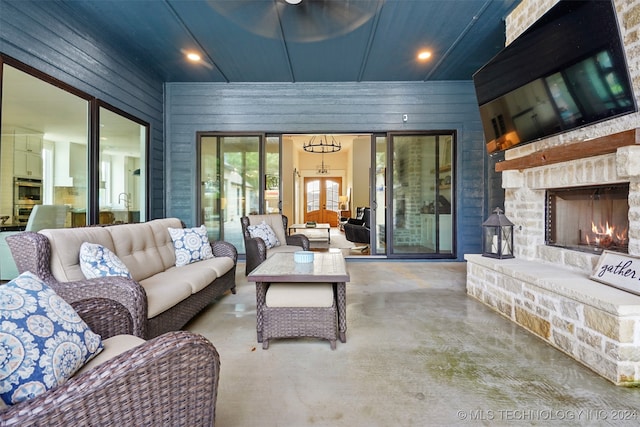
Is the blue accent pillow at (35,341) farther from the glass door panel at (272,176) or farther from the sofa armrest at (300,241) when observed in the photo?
the glass door panel at (272,176)

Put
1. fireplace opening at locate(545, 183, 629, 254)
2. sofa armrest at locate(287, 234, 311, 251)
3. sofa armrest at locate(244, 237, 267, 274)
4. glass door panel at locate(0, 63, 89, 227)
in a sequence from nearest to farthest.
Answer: fireplace opening at locate(545, 183, 629, 254) → glass door panel at locate(0, 63, 89, 227) → sofa armrest at locate(244, 237, 267, 274) → sofa armrest at locate(287, 234, 311, 251)

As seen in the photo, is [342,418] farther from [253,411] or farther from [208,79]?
[208,79]

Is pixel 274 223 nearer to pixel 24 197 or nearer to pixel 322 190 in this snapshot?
pixel 24 197

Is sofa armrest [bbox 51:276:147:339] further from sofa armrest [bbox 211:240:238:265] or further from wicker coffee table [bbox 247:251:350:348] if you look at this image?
sofa armrest [bbox 211:240:238:265]

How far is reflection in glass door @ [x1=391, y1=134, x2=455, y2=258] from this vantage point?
5.43 metres

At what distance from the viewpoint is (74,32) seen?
3438mm

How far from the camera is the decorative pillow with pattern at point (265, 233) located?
4.25m

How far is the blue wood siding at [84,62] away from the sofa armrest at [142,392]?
10.8 feet

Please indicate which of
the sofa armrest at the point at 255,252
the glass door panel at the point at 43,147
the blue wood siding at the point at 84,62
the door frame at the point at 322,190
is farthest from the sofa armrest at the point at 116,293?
the door frame at the point at 322,190

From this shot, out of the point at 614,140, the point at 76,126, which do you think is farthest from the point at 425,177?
the point at 76,126

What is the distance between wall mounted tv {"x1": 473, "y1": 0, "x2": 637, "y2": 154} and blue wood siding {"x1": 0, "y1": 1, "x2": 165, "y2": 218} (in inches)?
173

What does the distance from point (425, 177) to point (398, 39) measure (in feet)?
7.64

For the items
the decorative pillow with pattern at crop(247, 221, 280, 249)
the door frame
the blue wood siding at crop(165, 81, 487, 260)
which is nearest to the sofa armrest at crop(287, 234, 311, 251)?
the decorative pillow with pattern at crop(247, 221, 280, 249)

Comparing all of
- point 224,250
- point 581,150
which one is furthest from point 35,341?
point 581,150
